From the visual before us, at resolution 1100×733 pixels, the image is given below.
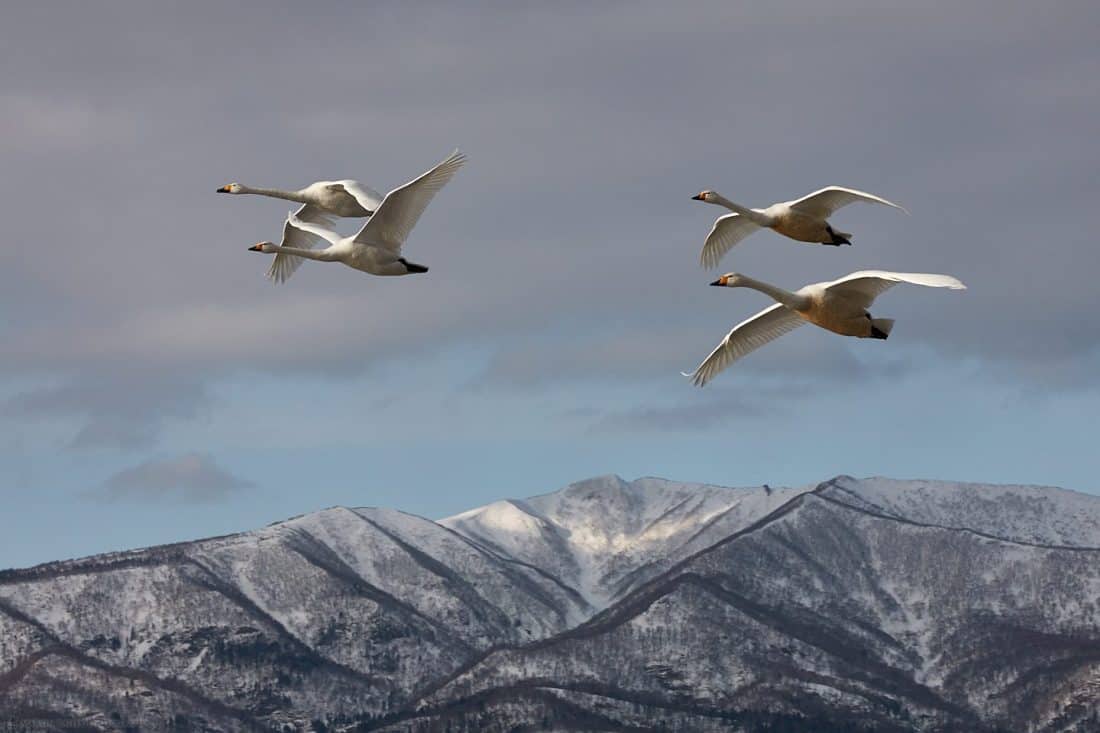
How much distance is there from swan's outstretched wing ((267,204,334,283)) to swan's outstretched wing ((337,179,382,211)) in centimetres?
591

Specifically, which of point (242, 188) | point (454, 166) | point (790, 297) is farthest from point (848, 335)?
point (242, 188)

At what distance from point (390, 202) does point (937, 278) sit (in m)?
24.1

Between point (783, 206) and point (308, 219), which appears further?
point (308, 219)

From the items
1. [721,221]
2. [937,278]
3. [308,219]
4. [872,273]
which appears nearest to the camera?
[937,278]

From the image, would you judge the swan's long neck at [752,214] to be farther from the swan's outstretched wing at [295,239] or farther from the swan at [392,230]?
the swan's outstretched wing at [295,239]

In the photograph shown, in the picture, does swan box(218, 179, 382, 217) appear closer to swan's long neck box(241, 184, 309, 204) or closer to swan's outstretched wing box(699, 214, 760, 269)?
swan's long neck box(241, 184, 309, 204)

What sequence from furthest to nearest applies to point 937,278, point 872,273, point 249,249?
point 249,249 < point 872,273 < point 937,278

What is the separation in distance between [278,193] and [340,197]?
7016 millimetres

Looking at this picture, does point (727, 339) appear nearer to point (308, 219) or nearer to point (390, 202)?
point (390, 202)

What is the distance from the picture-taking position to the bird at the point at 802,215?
78.5 meters

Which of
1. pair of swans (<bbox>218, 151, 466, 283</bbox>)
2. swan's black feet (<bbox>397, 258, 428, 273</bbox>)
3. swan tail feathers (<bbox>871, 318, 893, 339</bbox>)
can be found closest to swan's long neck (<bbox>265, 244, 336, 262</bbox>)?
pair of swans (<bbox>218, 151, 466, 283</bbox>)

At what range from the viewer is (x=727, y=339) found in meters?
82.9

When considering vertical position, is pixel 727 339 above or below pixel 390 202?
below

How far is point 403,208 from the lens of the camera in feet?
263
